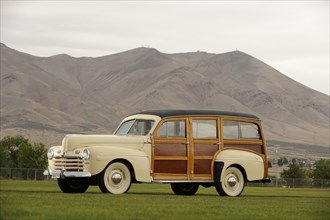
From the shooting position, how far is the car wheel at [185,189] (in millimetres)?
27906

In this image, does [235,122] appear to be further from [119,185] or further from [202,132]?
[119,185]

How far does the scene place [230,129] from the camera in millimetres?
26719

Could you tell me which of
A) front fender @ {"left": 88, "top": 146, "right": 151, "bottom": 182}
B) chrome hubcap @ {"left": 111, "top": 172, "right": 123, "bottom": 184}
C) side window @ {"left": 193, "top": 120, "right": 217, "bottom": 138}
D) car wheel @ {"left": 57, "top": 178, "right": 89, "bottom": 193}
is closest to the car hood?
front fender @ {"left": 88, "top": 146, "right": 151, "bottom": 182}

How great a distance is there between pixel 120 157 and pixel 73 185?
227cm

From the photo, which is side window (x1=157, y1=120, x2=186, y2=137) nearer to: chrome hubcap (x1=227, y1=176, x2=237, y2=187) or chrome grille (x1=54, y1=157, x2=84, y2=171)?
chrome hubcap (x1=227, y1=176, x2=237, y2=187)

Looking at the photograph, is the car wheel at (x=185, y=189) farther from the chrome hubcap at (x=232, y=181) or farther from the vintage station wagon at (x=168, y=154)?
the chrome hubcap at (x=232, y=181)

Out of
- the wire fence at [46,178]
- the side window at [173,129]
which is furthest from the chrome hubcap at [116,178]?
the wire fence at [46,178]

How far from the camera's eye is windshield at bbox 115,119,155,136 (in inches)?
986

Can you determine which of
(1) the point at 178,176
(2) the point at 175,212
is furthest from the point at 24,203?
(1) the point at 178,176

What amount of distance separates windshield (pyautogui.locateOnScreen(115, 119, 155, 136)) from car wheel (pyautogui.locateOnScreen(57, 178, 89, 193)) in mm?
2013

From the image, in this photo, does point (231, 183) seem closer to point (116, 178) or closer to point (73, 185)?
point (116, 178)

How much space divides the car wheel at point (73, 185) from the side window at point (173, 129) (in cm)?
265

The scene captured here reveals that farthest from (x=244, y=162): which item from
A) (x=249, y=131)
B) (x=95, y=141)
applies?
(x=95, y=141)

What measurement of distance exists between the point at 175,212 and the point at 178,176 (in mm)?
8643
